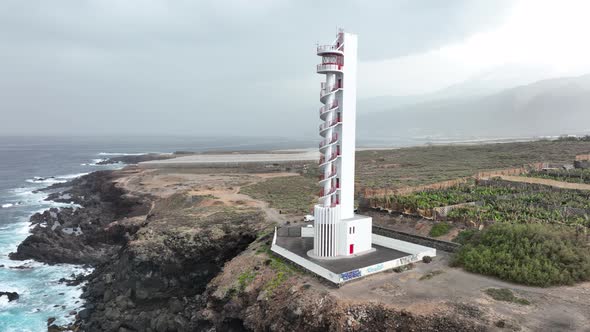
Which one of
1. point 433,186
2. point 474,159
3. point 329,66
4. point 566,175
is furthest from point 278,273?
point 474,159

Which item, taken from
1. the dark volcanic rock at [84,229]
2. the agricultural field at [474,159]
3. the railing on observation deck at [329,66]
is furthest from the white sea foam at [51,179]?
the railing on observation deck at [329,66]

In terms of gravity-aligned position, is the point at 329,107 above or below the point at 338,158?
above

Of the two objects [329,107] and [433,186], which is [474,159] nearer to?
[433,186]

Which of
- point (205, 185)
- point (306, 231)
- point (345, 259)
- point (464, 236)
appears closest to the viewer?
point (345, 259)

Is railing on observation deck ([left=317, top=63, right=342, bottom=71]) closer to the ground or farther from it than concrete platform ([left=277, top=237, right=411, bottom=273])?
farther from it

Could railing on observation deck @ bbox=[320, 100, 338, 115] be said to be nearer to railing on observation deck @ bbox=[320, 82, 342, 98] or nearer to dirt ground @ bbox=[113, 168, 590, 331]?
railing on observation deck @ bbox=[320, 82, 342, 98]

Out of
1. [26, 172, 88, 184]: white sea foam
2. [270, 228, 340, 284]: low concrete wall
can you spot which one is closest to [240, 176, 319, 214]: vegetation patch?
[270, 228, 340, 284]: low concrete wall

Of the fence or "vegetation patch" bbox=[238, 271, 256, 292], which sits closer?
"vegetation patch" bbox=[238, 271, 256, 292]
